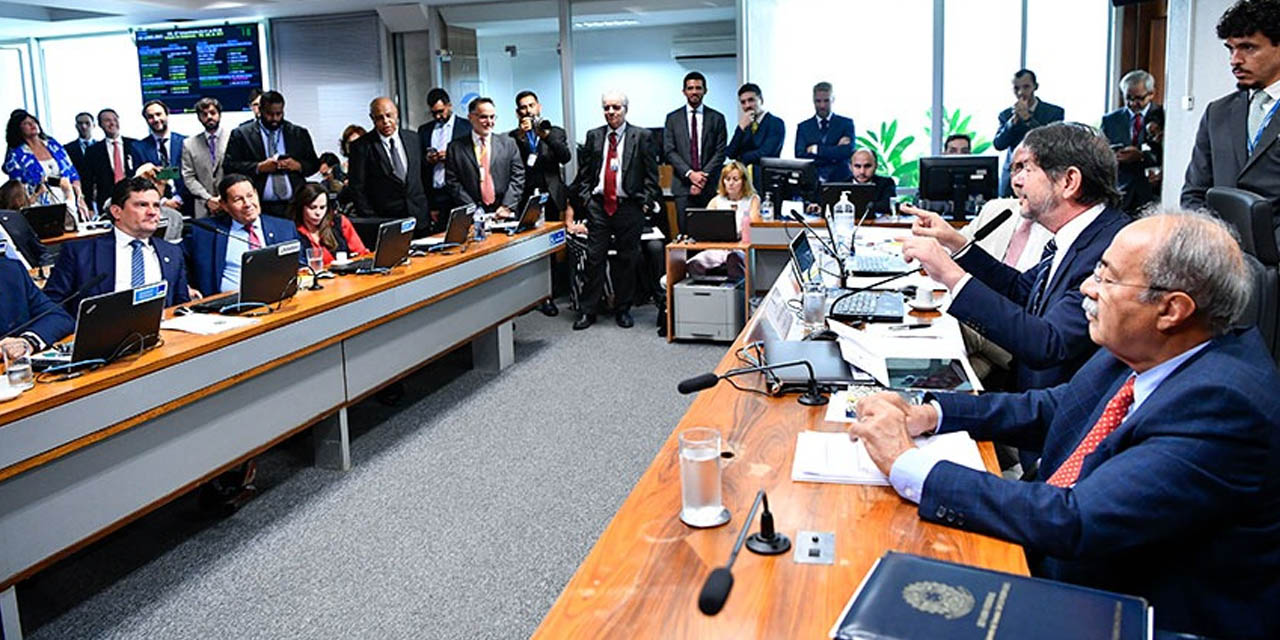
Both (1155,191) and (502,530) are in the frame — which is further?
(1155,191)

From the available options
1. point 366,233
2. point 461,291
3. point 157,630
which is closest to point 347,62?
point 366,233

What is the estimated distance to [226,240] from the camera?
4.29 meters

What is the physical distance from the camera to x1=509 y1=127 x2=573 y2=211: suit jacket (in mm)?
7402

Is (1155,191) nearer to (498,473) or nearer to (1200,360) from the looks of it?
(498,473)

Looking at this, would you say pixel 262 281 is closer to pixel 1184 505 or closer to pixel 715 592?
pixel 715 592

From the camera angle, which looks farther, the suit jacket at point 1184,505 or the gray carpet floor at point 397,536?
the gray carpet floor at point 397,536

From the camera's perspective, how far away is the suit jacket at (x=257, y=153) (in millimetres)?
7078

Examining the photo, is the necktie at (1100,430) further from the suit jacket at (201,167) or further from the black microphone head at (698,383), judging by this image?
the suit jacket at (201,167)

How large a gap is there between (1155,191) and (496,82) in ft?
19.2

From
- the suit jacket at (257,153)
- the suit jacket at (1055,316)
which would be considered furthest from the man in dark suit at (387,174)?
the suit jacket at (1055,316)

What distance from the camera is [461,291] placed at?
5059mm

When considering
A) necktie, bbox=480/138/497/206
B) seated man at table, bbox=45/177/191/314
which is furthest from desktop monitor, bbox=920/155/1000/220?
seated man at table, bbox=45/177/191/314

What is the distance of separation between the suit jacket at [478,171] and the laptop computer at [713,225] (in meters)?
1.31

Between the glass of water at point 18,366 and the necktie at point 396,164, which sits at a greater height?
the necktie at point 396,164
